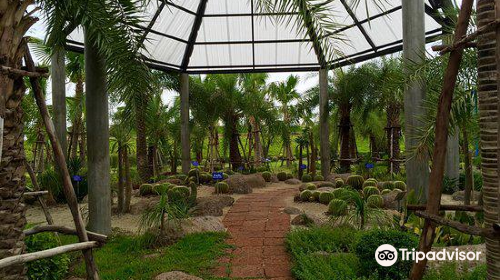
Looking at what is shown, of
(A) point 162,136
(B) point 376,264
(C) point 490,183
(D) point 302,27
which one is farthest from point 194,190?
(A) point 162,136

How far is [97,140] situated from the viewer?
258 inches

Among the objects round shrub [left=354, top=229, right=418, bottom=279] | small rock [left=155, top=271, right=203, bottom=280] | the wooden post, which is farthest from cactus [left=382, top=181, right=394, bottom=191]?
the wooden post

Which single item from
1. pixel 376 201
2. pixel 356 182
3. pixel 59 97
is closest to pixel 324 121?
pixel 356 182

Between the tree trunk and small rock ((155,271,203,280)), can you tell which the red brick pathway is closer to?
small rock ((155,271,203,280))

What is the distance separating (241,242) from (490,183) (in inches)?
172

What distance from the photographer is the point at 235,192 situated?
11195mm

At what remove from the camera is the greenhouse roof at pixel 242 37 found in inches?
416

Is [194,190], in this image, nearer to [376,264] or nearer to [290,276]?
[290,276]

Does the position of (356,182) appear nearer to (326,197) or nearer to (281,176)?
(326,197)

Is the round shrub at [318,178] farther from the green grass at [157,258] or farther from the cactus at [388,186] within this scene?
the green grass at [157,258]

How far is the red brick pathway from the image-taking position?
178 inches

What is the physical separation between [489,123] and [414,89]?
541 cm

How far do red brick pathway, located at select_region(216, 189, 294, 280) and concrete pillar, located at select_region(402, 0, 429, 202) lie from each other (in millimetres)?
2475

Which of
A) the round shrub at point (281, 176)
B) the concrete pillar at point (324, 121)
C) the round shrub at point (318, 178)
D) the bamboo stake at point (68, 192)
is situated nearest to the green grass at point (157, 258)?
the bamboo stake at point (68, 192)
